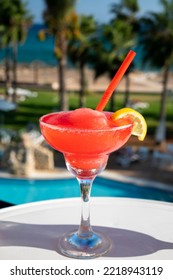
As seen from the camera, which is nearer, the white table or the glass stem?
the white table

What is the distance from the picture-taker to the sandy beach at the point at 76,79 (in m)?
36.9

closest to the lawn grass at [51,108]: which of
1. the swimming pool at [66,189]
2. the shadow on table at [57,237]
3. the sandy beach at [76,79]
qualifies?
the sandy beach at [76,79]

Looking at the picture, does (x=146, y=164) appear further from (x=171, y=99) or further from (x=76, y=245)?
(x=171, y=99)

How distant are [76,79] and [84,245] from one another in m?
41.6

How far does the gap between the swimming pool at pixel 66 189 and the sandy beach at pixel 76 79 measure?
18253 millimetres

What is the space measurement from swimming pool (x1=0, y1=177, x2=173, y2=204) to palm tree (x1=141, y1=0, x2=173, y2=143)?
5412mm

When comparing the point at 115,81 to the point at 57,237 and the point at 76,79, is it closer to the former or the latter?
the point at 57,237

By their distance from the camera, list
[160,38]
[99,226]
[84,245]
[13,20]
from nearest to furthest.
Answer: [84,245]
[99,226]
[160,38]
[13,20]

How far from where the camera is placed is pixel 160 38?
1717 cm

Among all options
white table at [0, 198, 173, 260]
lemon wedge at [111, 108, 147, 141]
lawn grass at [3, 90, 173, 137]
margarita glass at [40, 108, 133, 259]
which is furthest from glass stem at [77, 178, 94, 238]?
lawn grass at [3, 90, 173, 137]

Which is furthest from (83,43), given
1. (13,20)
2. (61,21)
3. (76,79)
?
(76,79)

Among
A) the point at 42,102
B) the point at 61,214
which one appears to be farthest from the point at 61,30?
the point at 61,214

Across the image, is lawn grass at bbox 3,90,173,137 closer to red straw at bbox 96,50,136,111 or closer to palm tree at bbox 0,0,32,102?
palm tree at bbox 0,0,32,102

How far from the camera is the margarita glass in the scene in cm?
167
